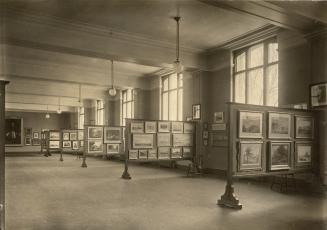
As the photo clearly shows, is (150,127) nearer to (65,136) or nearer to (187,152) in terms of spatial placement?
(187,152)

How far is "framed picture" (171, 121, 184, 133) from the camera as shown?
1159 cm

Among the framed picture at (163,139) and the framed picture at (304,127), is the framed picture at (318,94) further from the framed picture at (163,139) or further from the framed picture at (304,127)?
the framed picture at (163,139)

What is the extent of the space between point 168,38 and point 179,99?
4874 millimetres

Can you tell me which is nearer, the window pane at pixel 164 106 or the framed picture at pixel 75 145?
the window pane at pixel 164 106

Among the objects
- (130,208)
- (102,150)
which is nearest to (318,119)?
(130,208)

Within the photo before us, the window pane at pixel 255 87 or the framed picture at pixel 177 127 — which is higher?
the window pane at pixel 255 87

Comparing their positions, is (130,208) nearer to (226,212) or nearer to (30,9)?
(226,212)

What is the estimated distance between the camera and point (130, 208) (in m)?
6.00

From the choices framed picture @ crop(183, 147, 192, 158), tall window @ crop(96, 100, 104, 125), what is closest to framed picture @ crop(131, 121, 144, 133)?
framed picture @ crop(183, 147, 192, 158)

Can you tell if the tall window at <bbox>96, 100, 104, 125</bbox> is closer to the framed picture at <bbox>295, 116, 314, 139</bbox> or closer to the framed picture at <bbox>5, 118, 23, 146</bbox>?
the framed picture at <bbox>5, 118, 23, 146</bbox>

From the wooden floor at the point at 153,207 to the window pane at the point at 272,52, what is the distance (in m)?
3.78

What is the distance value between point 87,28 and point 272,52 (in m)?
5.63

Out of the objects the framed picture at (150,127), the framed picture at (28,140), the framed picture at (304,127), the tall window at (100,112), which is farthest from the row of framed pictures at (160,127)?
the framed picture at (28,140)

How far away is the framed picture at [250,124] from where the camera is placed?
6.53 metres
